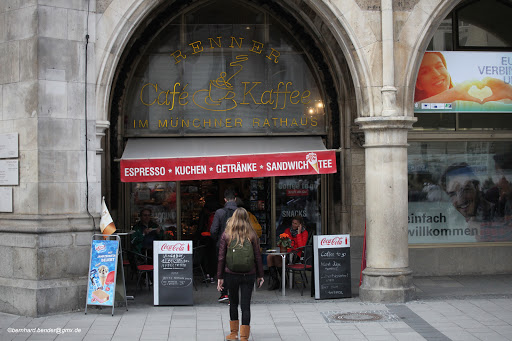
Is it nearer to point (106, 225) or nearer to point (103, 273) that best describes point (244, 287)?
point (103, 273)

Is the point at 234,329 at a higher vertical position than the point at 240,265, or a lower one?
lower

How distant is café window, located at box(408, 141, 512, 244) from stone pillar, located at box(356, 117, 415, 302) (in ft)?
9.09

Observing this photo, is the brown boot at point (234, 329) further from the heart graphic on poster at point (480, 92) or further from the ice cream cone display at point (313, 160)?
the heart graphic on poster at point (480, 92)

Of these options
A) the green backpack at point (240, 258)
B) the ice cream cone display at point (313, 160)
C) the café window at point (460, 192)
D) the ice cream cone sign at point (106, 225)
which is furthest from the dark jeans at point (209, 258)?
the green backpack at point (240, 258)

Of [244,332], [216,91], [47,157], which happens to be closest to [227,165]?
[216,91]

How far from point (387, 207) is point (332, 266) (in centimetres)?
128

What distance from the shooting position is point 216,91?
1343cm

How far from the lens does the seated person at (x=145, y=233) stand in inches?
495

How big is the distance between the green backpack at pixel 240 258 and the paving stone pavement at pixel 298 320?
1.06 metres

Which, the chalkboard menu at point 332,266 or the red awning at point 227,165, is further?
the red awning at point 227,165

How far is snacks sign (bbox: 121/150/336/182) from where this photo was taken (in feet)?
38.9

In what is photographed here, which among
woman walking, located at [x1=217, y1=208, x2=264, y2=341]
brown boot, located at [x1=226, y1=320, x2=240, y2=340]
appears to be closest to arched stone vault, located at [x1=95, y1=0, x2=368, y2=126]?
woman walking, located at [x1=217, y1=208, x2=264, y2=341]

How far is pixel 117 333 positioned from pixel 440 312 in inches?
179

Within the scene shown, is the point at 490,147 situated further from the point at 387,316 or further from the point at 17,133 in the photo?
the point at 17,133
